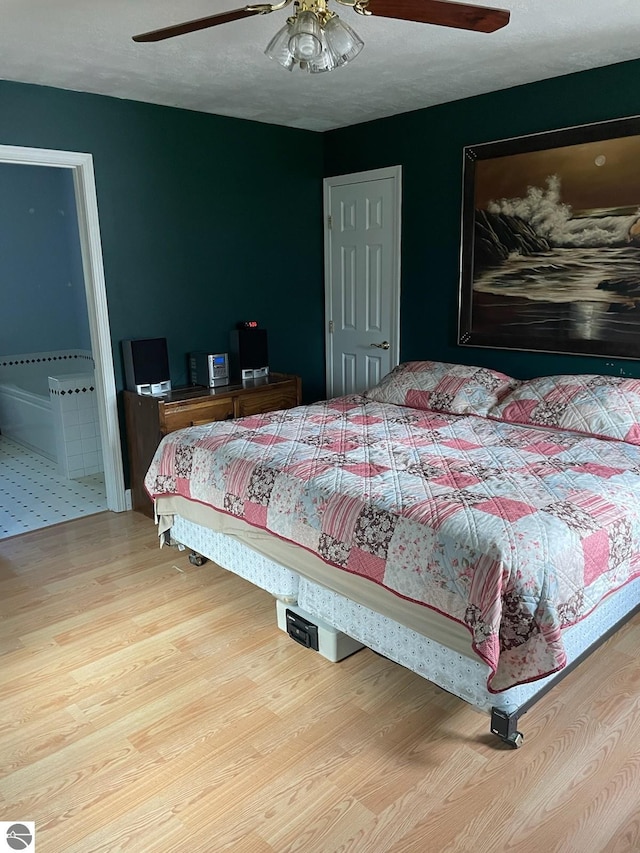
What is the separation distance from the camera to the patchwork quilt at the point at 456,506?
1.80 m

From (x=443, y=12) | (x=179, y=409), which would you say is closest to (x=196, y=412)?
(x=179, y=409)

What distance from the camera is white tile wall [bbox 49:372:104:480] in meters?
4.68

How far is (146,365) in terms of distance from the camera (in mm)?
3920

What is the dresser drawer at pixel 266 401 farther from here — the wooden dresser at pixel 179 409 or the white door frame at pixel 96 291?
the white door frame at pixel 96 291

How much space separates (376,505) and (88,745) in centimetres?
122

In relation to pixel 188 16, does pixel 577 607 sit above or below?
below

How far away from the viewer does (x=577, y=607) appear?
1.87 metres

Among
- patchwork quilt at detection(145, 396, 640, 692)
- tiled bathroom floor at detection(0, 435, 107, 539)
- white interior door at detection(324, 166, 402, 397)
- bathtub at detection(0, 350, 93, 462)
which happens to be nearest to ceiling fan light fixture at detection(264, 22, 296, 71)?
patchwork quilt at detection(145, 396, 640, 692)

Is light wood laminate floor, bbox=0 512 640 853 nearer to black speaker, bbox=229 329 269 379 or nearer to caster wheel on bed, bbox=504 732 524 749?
caster wheel on bed, bbox=504 732 524 749

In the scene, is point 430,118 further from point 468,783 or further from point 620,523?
point 468,783

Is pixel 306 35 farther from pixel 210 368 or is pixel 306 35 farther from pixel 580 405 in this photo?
pixel 210 368

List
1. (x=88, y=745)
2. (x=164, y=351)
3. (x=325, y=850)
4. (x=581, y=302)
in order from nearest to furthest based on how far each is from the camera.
Answer: 1. (x=325, y=850)
2. (x=88, y=745)
3. (x=581, y=302)
4. (x=164, y=351)

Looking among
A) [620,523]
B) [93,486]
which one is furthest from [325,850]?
[93,486]

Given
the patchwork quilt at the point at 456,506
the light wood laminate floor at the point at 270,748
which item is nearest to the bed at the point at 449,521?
the patchwork quilt at the point at 456,506
